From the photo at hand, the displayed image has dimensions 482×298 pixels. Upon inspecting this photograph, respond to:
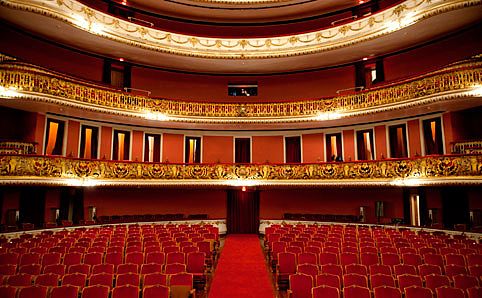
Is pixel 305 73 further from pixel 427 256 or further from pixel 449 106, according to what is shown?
pixel 427 256

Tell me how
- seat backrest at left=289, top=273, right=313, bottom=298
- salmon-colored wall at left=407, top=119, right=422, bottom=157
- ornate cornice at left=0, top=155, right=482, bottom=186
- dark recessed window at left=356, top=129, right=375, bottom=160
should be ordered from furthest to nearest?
dark recessed window at left=356, top=129, right=375, bottom=160, salmon-colored wall at left=407, top=119, right=422, bottom=157, ornate cornice at left=0, top=155, right=482, bottom=186, seat backrest at left=289, top=273, right=313, bottom=298

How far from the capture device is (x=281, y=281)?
24.4ft

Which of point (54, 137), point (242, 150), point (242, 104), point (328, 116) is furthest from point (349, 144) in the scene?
point (54, 137)

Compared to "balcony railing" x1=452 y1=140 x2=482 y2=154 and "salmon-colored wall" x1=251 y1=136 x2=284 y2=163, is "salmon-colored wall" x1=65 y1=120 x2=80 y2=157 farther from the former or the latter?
"balcony railing" x1=452 y1=140 x2=482 y2=154

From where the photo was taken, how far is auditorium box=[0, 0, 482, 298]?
7.79 m

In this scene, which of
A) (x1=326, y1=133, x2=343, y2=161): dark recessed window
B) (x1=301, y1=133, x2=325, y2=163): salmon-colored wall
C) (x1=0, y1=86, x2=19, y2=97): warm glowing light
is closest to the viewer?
(x1=0, y1=86, x2=19, y2=97): warm glowing light

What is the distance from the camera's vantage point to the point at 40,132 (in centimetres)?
1376

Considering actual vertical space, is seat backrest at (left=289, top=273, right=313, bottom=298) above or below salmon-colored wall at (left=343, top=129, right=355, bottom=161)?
below

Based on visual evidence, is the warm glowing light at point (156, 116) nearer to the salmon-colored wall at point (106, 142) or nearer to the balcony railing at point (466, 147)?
the salmon-colored wall at point (106, 142)

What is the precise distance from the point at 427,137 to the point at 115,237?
1324cm

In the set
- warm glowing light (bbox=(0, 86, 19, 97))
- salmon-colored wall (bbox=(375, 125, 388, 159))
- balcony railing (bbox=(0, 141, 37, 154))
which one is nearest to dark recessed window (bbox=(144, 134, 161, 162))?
balcony railing (bbox=(0, 141, 37, 154))

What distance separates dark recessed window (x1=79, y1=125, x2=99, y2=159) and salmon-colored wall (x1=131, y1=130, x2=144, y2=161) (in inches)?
69.8

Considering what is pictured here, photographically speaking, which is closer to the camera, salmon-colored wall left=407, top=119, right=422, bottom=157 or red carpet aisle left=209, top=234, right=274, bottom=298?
red carpet aisle left=209, top=234, right=274, bottom=298

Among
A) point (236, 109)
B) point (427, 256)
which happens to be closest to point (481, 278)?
point (427, 256)
